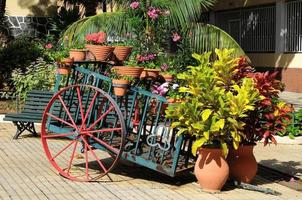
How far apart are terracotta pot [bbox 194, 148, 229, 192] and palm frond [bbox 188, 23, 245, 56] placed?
6686 millimetres

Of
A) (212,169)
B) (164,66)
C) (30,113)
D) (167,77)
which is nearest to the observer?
(212,169)

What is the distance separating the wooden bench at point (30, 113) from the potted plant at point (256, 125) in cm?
388

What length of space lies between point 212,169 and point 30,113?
4236 millimetres

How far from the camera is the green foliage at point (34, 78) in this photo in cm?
1263

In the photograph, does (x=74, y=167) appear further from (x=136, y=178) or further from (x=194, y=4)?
(x=194, y=4)

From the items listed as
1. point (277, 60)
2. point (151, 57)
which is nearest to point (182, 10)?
point (151, 57)

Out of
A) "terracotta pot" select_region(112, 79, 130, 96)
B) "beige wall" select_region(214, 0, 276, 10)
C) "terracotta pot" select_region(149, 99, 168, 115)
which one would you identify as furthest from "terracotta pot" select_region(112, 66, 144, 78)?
"beige wall" select_region(214, 0, 276, 10)

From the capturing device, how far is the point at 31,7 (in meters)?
22.7

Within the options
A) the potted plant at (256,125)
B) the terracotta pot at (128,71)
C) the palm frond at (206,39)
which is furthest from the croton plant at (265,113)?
the palm frond at (206,39)

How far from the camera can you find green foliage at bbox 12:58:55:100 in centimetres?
1263

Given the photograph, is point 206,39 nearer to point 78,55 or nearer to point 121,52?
point 121,52

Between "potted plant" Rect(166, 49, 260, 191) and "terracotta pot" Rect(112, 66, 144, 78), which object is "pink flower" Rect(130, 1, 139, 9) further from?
"potted plant" Rect(166, 49, 260, 191)

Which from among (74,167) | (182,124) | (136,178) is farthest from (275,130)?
(74,167)

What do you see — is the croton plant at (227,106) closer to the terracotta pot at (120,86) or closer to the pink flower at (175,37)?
the terracotta pot at (120,86)
